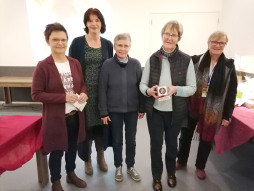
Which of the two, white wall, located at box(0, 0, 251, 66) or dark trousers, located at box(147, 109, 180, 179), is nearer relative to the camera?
dark trousers, located at box(147, 109, 180, 179)

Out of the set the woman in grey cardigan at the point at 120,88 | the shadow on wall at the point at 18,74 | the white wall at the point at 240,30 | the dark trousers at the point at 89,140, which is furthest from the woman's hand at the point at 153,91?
the shadow on wall at the point at 18,74

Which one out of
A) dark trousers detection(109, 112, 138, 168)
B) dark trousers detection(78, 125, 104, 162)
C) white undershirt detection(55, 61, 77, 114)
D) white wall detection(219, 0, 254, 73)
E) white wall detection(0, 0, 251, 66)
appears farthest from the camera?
white wall detection(0, 0, 251, 66)

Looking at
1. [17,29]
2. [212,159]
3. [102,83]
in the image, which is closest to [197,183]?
[212,159]

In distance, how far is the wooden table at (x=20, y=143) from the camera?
1286 mm

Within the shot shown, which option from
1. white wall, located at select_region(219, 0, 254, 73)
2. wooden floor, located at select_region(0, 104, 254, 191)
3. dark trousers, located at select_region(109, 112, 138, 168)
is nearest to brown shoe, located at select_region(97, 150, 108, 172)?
wooden floor, located at select_region(0, 104, 254, 191)

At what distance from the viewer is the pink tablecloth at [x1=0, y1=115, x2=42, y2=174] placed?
1281mm

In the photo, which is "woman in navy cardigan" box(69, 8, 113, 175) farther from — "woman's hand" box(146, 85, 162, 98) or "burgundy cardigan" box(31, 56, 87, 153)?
"woman's hand" box(146, 85, 162, 98)

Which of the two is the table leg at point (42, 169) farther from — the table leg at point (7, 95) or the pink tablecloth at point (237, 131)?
the table leg at point (7, 95)

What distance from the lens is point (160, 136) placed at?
1550 mm

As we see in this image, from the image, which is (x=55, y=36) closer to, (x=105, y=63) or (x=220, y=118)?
(x=105, y=63)

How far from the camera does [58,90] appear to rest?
4.45 feet

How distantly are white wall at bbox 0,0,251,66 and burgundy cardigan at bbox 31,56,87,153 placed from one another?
264 centimetres

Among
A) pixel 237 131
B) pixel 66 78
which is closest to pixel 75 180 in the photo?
pixel 66 78

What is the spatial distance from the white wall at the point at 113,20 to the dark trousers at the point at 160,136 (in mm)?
2501
